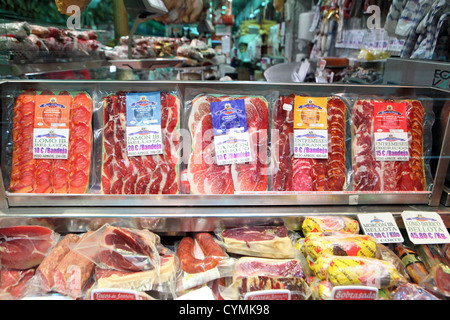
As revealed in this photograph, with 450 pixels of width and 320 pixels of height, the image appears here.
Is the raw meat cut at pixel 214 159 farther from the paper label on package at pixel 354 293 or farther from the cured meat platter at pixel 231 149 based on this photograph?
the paper label on package at pixel 354 293

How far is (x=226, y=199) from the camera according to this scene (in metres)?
1.59

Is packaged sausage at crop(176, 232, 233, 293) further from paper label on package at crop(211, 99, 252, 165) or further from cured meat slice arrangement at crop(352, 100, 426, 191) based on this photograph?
cured meat slice arrangement at crop(352, 100, 426, 191)

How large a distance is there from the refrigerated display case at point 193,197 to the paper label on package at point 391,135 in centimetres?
12

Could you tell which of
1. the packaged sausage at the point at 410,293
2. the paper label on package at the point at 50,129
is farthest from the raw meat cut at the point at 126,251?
the packaged sausage at the point at 410,293

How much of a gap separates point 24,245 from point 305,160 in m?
1.35

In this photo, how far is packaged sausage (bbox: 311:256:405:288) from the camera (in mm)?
1260

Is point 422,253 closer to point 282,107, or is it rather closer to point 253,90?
point 282,107

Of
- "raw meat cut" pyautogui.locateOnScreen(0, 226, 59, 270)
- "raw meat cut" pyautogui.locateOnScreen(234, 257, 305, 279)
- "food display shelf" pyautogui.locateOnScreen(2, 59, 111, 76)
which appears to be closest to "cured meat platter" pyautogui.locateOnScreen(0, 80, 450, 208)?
"raw meat cut" pyautogui.locateOnScreen(0, 226, 59, 270)

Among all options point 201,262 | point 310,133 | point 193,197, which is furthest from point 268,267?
point 310,133

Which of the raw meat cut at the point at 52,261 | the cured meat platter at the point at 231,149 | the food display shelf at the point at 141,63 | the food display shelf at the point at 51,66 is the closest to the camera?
the raw meat cut at the point at 52,261

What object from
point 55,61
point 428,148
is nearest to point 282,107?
point 428,148

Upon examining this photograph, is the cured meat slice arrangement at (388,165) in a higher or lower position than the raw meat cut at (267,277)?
higher

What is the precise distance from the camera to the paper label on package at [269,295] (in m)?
1.20

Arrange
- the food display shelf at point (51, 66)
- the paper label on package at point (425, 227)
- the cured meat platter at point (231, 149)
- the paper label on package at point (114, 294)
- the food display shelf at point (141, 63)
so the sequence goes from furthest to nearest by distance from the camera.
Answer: the food display shelf at point (141, 63)
the food display shelf at point (51, 66)
the cured meat platter at point (231, 149)
the paper label on package at point (425, 227)
the paper label on package at point (114, 294)
